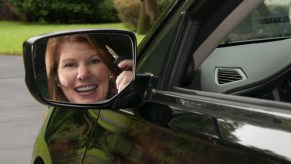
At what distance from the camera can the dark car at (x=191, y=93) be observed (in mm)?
1763

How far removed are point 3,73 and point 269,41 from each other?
1290cm

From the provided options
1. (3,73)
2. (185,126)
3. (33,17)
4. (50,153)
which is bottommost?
(33,17)

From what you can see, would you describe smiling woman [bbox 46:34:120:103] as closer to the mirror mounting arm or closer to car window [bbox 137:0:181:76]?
the mirror mounting arm

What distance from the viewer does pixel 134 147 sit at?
2.25 metres

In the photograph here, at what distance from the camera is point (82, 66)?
2242 mm

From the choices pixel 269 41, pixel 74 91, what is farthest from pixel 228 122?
pixel 269 41

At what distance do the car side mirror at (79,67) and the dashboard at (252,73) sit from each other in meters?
0.33

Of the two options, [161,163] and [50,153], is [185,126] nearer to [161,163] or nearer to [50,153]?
[161,163]

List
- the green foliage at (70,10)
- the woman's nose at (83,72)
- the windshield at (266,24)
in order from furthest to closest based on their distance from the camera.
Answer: the green foliage at (70,10), the windshield at (266,24), the woman's nose at (83,72)

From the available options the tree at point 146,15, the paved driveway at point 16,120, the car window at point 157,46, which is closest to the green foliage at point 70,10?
the tree at point 146,15

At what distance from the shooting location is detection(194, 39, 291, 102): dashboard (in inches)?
99.0

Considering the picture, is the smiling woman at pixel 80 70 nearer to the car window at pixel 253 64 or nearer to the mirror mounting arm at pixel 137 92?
the mirror mounting arm at pixel 137 92

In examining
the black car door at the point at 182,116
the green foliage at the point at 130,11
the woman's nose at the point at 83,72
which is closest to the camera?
the black car door at the point at 182,116

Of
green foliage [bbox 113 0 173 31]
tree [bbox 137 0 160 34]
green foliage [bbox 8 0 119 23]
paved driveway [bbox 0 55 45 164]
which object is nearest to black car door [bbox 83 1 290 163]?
paved driveway [bbox 0 55 45 164]
